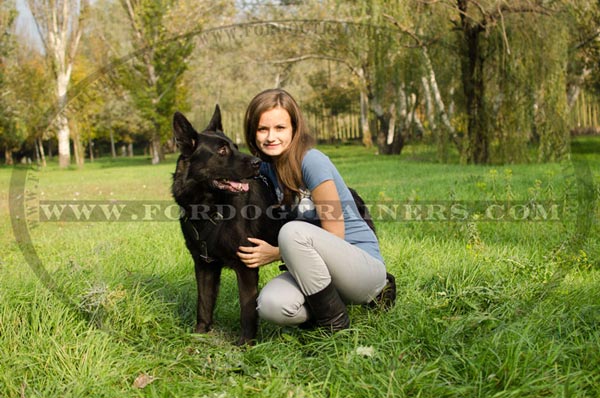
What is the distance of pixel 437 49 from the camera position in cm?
1210

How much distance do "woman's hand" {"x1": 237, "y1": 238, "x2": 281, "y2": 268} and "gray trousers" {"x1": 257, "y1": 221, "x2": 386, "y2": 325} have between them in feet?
0.46

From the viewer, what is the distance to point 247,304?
2.82 meters

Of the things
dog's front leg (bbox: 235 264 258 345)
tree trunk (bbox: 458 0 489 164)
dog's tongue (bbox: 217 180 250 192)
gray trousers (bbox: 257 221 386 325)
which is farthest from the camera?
tree trunk (bbox: 458 0 489 164)

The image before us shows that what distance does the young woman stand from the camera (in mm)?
2605

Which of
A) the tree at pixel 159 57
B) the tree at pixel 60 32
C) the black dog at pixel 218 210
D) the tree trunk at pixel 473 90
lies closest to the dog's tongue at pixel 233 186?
the black dog at pixel 218 210

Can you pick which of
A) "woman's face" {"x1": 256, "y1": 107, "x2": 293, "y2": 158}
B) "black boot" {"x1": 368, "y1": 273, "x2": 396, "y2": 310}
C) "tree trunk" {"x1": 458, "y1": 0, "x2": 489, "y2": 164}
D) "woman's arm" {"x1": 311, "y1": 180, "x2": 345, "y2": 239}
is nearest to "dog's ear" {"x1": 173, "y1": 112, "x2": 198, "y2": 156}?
"woman's face" {"x1": 256, "y1": 107, "x2": 293, "y2": 158}

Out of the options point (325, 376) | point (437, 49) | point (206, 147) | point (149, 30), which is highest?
point (149, 30)

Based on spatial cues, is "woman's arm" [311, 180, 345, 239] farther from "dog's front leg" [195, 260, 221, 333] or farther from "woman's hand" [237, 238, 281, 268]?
"dog's front leg" [195, 260, 221, 333]

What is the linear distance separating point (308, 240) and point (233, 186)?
605 mm

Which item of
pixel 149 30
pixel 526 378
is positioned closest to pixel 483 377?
pixel 526 378

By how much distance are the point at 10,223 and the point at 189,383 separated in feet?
18.7

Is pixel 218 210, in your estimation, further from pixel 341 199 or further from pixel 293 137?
pixel 341 199

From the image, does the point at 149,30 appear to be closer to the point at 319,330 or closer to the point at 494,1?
the point at 494,1

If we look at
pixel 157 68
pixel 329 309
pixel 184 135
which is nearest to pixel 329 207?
pixel 329 309
